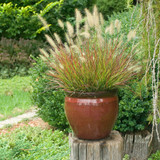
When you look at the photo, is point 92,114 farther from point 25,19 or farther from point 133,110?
point 25,19

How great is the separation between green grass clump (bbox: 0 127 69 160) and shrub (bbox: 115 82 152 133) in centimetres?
72

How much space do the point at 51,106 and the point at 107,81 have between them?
5.87 ft

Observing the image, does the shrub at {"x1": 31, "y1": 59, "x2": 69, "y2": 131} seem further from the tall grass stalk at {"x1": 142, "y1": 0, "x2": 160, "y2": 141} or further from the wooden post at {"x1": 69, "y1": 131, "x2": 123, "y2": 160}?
the tall grass stalk at {"x1": 142, "y1": 0, "x2": 160, "y2": 141}

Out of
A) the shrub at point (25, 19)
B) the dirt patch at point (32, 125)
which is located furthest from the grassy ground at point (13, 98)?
the shrub at point (25, 19)

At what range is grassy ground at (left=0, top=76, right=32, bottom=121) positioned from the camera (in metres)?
4.93

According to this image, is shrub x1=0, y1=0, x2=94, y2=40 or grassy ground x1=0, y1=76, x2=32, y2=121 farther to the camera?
shrub x1=0, y1=0, x2=94, y2=40

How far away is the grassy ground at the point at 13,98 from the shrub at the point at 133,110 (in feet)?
7.67

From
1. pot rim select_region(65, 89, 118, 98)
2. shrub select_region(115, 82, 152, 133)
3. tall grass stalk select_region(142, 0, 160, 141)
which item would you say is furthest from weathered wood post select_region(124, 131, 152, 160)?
pot rim select_region(65, 89, 118, 98)

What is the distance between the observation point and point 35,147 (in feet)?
8.44

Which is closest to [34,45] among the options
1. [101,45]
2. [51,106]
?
[51,106]

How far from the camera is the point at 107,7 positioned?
11633 mm

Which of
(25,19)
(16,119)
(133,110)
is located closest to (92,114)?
(133,110)

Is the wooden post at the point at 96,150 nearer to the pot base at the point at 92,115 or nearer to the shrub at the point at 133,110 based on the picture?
the pot base at the point at 92,115

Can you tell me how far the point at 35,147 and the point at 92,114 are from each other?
3.21 feet
